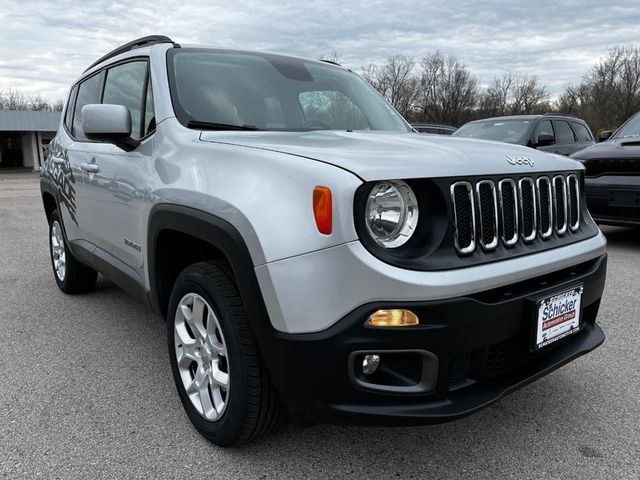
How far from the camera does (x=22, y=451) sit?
2.31 metres

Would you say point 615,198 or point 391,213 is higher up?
point 391,213

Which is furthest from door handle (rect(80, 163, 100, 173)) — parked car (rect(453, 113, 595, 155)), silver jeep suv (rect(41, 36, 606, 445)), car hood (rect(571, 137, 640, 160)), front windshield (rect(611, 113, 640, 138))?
parked car (rect(453, 113, 595, 155))

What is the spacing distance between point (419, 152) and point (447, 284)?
1.76 ft

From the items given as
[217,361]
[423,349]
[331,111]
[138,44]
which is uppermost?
[138,44]

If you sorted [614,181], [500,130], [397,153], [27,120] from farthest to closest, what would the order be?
[27,120], [500,130], [614,181], [397,153]

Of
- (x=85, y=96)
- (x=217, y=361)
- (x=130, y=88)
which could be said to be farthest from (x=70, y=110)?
(x=217, y=361)

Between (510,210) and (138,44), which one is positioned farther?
(138,44)

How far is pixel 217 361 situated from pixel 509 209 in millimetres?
1343

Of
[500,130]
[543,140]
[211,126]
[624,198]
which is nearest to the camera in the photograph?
[211,126]

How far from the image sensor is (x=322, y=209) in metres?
1.77

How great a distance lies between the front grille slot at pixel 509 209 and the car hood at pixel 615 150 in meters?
4.57

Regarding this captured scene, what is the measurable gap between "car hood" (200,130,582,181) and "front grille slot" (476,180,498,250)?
0.06m

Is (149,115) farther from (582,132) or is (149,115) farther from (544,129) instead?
(582,132)

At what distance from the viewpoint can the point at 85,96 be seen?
4207mm
